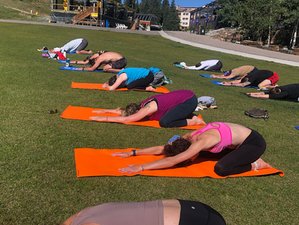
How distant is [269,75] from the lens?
430 inches

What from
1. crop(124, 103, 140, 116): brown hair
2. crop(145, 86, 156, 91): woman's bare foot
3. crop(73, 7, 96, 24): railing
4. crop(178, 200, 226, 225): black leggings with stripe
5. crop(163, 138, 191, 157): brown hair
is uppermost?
crop(73, 7, 96, 24): railing

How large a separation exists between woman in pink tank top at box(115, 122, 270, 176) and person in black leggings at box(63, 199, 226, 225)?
1648 mm

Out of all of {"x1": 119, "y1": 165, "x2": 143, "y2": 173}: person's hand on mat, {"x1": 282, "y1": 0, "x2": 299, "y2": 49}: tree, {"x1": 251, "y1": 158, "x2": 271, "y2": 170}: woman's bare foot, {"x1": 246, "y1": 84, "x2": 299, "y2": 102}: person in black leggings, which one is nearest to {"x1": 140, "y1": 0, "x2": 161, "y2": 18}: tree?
{"x1": 282, "y1": 0, "x2": 299, "y2": 49}: tree

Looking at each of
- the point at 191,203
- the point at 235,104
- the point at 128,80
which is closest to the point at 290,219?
the point at 191,203

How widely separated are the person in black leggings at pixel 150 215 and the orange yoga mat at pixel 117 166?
5.26 ft

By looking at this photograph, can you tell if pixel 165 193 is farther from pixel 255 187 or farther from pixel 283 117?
pixel 283 117

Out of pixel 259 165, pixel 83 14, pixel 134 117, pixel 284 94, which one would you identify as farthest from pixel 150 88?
pixel 83 14

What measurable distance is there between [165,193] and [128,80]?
16.8ft

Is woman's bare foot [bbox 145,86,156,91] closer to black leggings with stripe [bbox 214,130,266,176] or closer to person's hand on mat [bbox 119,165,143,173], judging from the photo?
black leggings with stripe [bbox 214,130,266,176]

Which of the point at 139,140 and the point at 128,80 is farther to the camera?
the point at 128,80

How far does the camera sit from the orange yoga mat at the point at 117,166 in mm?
4117

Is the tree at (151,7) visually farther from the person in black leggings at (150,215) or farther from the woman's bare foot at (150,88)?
the person in black leggings at (150,215)

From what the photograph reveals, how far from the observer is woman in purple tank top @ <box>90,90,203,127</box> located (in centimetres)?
603

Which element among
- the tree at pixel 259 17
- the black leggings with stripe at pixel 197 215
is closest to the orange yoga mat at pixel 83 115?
the black leggings with stripe at pixel 197 215
